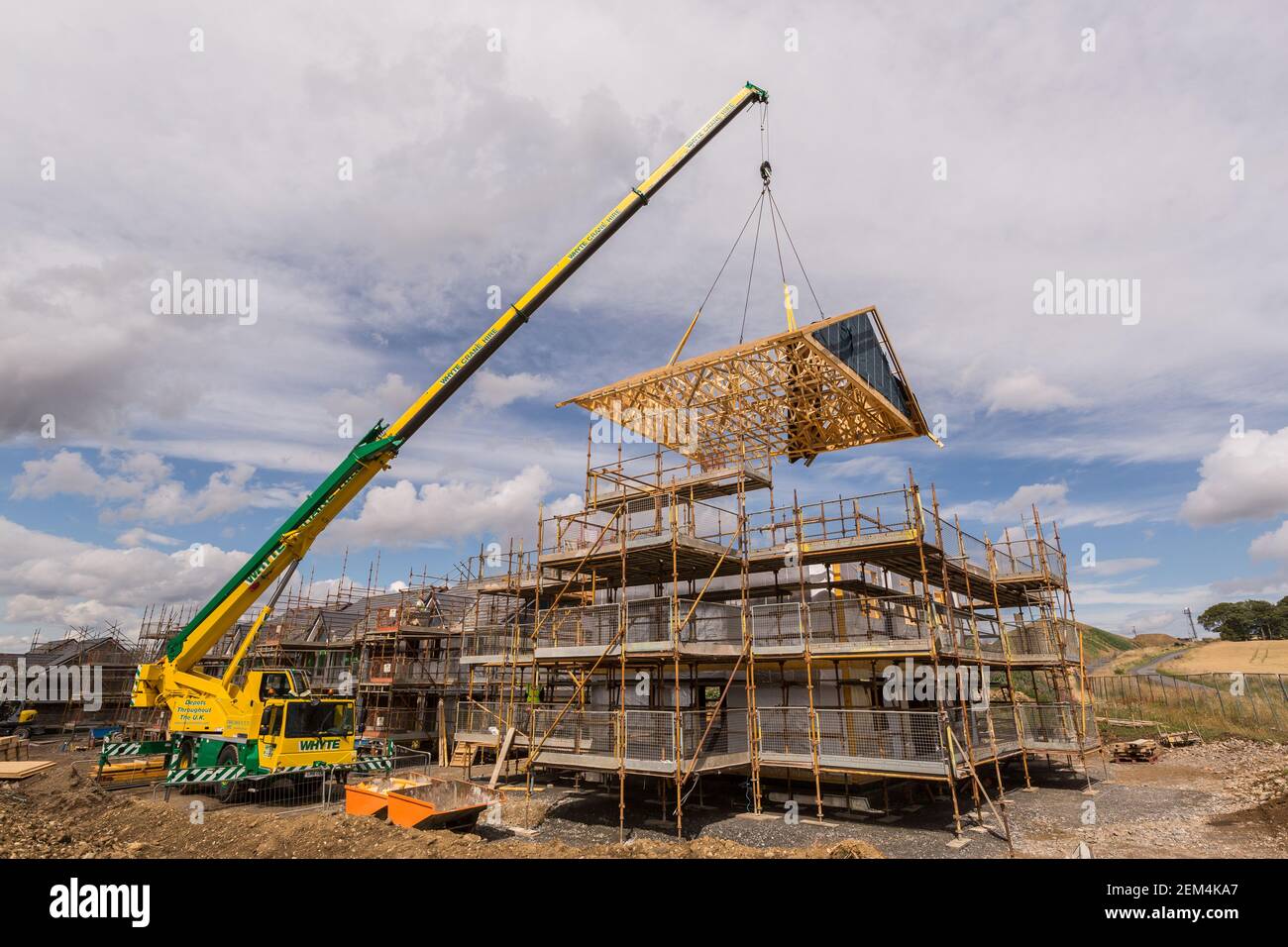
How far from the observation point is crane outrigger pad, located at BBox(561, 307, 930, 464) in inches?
754

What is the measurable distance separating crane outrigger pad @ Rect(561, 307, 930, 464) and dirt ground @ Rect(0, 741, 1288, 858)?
1091 cm

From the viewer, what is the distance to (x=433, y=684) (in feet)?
96.3

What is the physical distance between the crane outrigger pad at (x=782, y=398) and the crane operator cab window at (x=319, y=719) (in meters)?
11.5

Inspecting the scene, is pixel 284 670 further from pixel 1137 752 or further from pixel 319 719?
pixel 1137 752

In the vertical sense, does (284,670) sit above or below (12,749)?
above

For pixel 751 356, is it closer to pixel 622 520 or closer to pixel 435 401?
pixel 622 520

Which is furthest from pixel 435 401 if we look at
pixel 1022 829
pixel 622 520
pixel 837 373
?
pixel 1022 829

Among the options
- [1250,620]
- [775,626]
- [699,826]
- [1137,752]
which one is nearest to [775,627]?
[775,626]

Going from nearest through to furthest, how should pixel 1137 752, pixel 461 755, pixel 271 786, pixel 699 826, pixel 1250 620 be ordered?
pixel 699 826 → pixel 271 786 → pixel 1137 752 → pixel 461 755 → pixel 1250 620

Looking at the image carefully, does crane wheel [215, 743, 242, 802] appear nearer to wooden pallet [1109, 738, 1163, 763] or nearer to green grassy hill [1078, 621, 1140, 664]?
wooden pallet [1109, 738, 1163, 763]

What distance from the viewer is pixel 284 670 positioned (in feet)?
64.5

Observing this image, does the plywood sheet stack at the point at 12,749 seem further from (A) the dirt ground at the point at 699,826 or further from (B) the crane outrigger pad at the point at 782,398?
(B) the crane outrigger pad at the point at 782,398

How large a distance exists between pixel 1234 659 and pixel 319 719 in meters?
71.1
